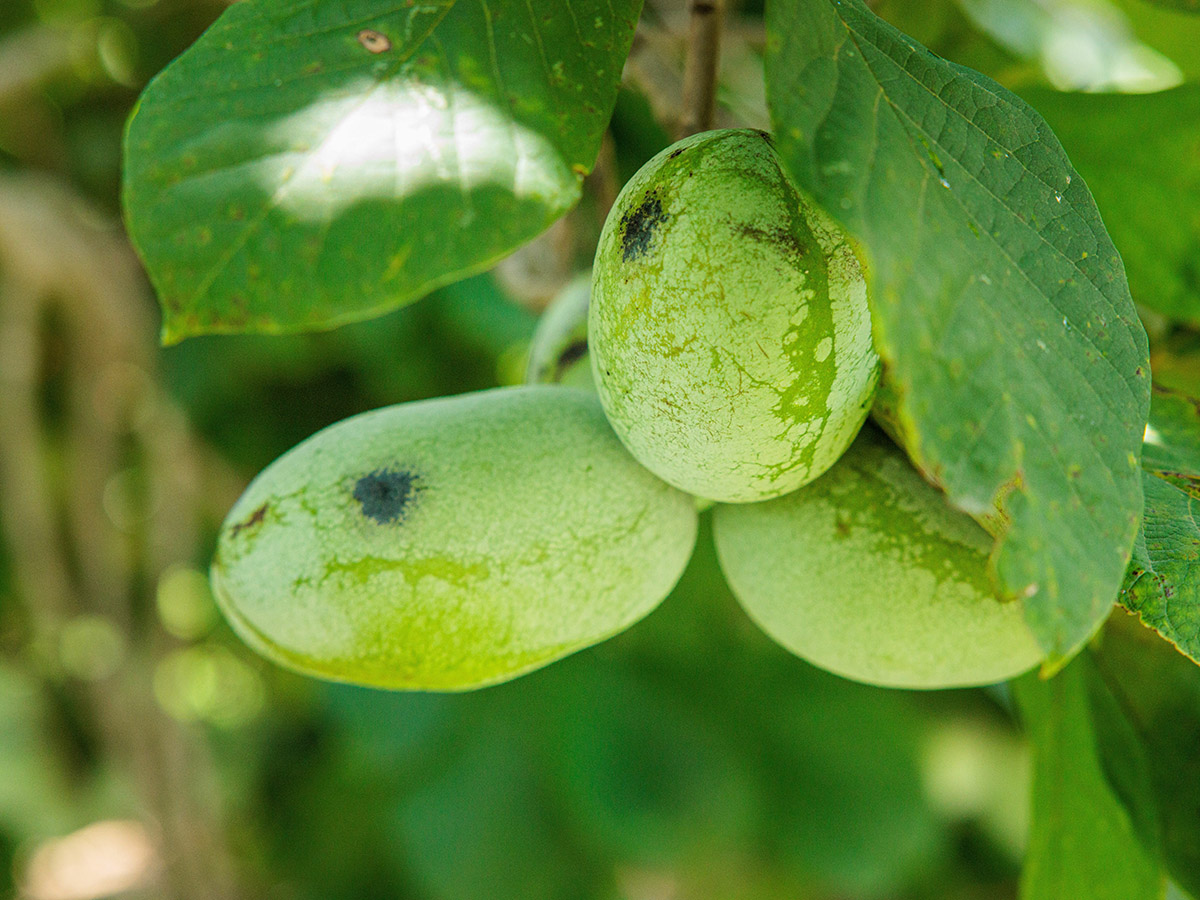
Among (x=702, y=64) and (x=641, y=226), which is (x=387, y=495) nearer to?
(x=641, y=226)

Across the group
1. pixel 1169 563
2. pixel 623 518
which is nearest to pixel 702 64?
pixel 623 518

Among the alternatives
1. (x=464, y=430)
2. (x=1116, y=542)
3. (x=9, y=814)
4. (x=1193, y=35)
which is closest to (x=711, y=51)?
(x=464, y=430)

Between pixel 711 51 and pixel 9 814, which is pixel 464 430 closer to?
pixel 711 51

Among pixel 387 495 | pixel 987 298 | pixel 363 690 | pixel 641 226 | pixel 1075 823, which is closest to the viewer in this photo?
pixel 987 298

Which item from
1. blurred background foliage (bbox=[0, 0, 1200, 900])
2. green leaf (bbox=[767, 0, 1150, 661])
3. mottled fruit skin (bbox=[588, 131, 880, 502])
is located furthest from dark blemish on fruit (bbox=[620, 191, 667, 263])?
blurred background foliage (bbox=[0, 0, 1200, 900])

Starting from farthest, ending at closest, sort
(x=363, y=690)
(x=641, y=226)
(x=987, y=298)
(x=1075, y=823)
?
1. (x=363, y=690)
2. (x=1075, y=823)
3. (x=641, y=226)
4. (x=987, y=298)

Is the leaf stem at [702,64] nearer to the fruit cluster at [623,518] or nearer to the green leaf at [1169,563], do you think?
the fruit cluster at [623,518]
